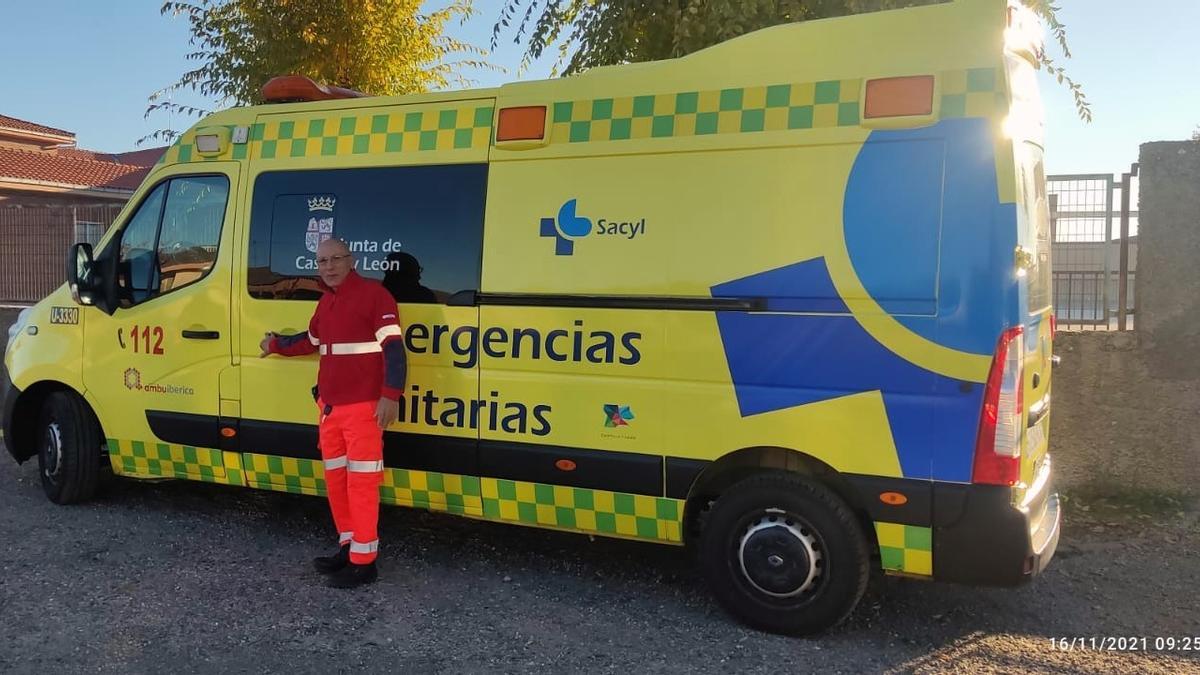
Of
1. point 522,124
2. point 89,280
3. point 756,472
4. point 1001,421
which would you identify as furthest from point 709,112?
point 89,280

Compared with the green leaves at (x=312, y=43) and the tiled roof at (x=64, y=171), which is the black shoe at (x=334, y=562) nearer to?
the green leaves at (x=312, y=43)

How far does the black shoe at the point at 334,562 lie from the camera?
15.2 ft

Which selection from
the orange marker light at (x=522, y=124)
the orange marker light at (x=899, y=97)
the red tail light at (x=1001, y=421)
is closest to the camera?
the red tail light at (x=1001, y=421)

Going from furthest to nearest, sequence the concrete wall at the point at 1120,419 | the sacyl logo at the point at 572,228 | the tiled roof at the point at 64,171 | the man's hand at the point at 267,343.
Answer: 1. the tiled roof at the point at 64,171
2. the concrete wall at the point at 1120,419
3. the man's hand at the point at 267,343
4. the sacyl logo at the point at 572,228

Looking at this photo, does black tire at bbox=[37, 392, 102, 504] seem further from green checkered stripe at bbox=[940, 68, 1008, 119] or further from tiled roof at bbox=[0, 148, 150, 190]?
tiled roof at bbox=[0, 148, 150, 190]

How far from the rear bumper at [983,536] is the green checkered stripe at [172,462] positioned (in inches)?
145

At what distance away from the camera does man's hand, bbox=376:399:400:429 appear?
4367 mm

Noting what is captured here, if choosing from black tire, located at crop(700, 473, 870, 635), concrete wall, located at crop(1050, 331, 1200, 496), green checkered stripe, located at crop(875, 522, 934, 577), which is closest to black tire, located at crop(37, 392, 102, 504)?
black tire, located at crop(700, 473, 870, 635)

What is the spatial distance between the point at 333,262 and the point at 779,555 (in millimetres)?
2482

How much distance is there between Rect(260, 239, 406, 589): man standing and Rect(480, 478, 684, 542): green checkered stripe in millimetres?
575

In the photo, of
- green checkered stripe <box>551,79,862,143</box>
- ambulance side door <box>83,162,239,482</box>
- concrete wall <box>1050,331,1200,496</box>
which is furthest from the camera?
concrete wall <box>1050,331,1200,496</box>

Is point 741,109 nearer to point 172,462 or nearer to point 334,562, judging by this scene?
point 334,562

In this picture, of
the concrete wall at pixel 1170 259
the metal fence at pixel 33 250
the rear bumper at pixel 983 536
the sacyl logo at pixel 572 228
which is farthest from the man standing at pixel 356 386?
the metal fence at pixel 33 250

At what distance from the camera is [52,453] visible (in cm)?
580
